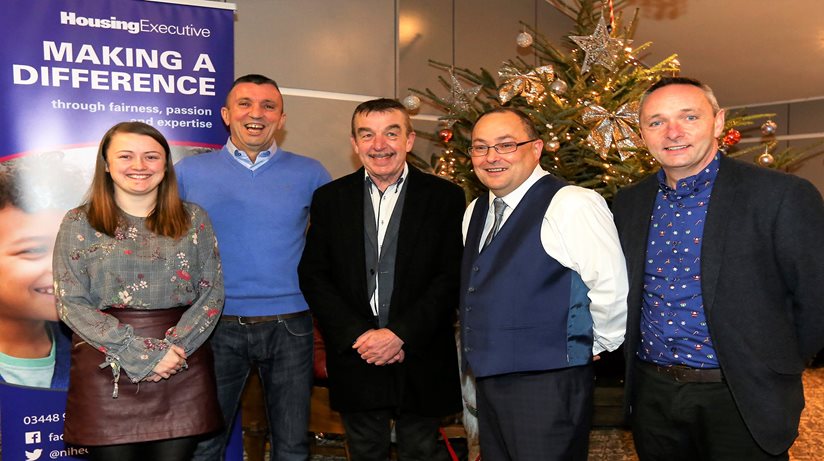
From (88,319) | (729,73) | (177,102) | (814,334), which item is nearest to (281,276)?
(88,319)

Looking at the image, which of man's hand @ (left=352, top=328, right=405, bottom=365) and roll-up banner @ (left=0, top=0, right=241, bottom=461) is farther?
roll-up banner @ (left=0, top=0, right=241, bottom=461)

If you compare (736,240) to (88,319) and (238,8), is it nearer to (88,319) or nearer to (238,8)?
(88,319)

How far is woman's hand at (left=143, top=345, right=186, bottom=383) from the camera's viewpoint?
2203mm

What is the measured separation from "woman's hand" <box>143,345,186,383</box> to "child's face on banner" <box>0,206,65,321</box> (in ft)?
4.16

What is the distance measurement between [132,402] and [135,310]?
29cm

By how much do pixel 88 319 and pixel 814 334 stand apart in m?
2.13

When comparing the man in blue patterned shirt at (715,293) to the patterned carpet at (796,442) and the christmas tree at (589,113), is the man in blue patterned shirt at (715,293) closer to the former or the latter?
the christmas tree at (589,113)

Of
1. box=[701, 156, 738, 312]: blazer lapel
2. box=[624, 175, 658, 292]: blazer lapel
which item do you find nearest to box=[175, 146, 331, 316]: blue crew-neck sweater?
box=[624, 175, 658, 292]: blazer lapel

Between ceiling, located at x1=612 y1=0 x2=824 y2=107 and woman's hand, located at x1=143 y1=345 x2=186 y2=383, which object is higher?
ceiling, located at x1=612 y1=0 x2=824 y2=107

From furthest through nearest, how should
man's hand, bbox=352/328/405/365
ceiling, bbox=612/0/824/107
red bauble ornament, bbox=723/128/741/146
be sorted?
ceiling, bbox=612/0/824/107
red bauble ornament, bbox=723/128/741/146
man's hand, bbox=352/328/405/365

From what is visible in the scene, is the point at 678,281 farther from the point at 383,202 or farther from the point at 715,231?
the point at 383,202

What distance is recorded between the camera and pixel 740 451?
1925 millimetres

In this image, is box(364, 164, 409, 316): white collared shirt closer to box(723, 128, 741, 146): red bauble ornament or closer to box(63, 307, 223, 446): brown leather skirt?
box(63, 307, 223, 446): brown leather skirt

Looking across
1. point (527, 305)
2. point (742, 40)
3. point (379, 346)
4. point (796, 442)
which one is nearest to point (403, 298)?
point (379, 346)
